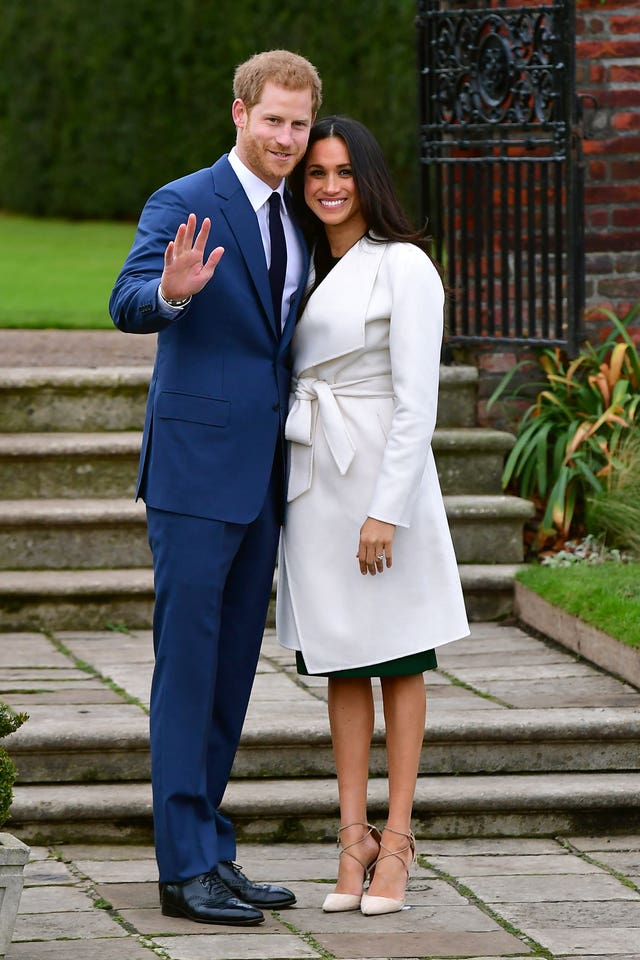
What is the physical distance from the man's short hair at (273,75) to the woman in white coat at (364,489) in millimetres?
166

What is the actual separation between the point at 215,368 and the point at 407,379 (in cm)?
42

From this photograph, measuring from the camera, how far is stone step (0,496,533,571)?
6102 mm

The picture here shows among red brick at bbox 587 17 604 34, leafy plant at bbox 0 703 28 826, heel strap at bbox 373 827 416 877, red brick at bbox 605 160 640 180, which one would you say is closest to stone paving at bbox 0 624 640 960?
heel strap at bbox 373 827 416 877

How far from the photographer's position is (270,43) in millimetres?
14383

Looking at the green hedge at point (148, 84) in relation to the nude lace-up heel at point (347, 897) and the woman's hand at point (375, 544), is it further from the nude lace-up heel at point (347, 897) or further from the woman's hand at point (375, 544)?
the nude lace-up heel at point (347, 897)

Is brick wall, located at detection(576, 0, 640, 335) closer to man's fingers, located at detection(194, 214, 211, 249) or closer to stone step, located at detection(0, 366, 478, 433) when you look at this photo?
stone step, located at detection(0, 366, 478, 433)

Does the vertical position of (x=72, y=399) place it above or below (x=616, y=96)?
below

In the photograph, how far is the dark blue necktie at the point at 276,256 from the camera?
12.1ft

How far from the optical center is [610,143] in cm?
672

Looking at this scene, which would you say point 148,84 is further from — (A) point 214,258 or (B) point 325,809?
(A) point 214,258

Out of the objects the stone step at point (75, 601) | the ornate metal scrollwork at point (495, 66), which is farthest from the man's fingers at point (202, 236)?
the ornate metal scrollwork at point (495, 66)

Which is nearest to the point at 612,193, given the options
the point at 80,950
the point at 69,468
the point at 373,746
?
the point at 69,468

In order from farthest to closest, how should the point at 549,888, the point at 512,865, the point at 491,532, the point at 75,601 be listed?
the point at 491,532, the point at 75,601, the point at 512,865, the point at 549,888

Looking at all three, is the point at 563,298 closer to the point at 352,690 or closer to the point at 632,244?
the point at 632,244
